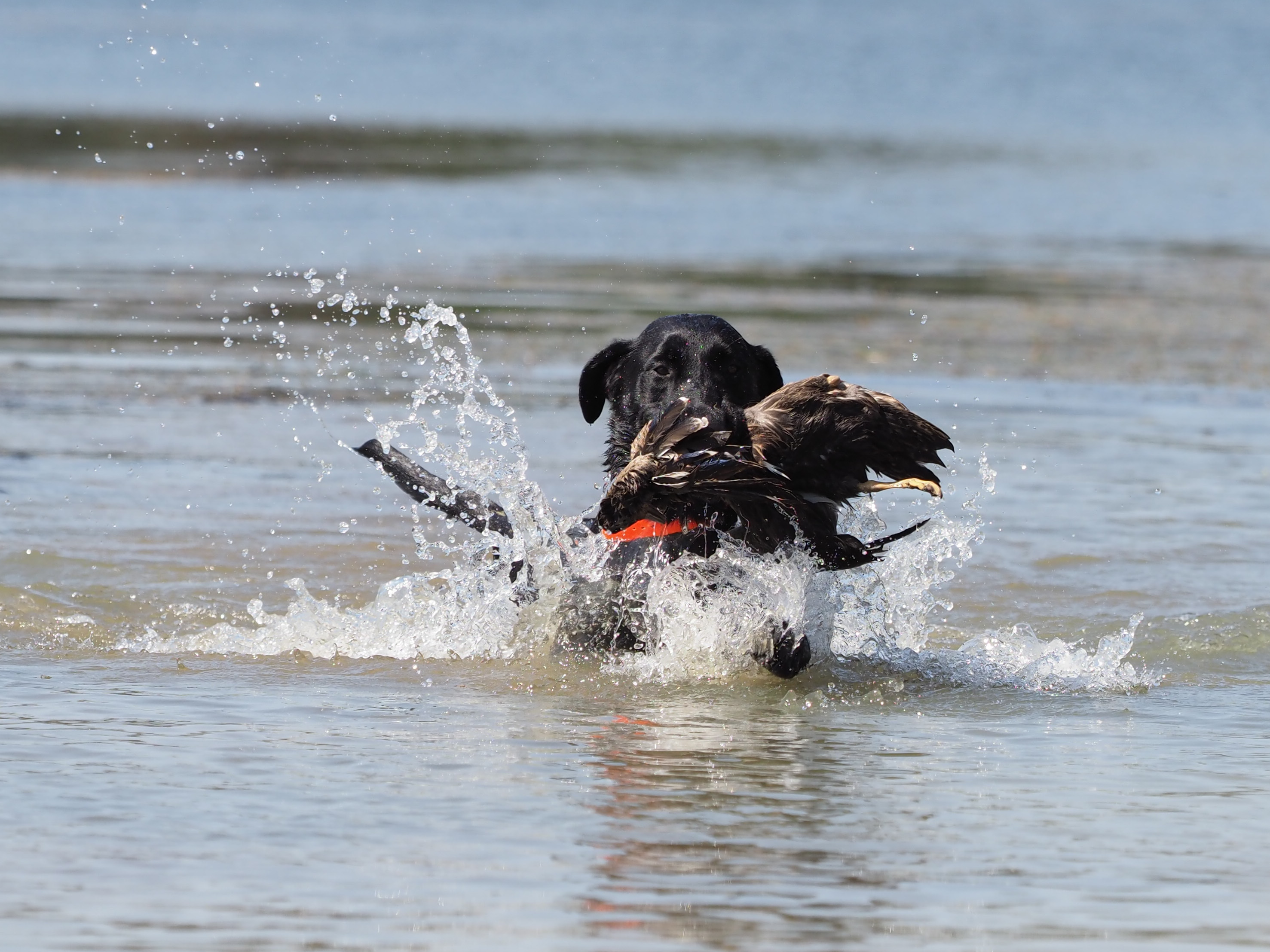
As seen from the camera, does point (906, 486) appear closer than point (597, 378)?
Yes

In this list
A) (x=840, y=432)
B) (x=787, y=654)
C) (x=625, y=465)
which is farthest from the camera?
(x=787, y=654)

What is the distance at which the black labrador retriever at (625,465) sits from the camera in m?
5.68

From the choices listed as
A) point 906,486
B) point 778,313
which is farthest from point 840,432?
point 778,313

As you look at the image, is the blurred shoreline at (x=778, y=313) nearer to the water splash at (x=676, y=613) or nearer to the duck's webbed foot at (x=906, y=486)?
the water splash at (x=676, y=613)

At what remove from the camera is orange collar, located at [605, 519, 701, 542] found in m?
5.66

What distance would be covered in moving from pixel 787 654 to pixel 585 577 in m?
0.75

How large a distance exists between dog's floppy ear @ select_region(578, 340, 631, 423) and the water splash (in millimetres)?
290

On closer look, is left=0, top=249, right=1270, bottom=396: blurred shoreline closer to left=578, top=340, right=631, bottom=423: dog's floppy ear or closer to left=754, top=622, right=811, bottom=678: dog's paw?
left=578, top=340, right=631, bottom=423: dog's floppy ear

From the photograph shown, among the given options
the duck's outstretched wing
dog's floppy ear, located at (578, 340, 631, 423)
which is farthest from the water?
the duck's outstretched wing

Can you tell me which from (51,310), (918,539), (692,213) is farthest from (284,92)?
(918,539)

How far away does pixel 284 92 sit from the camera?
1297 inches

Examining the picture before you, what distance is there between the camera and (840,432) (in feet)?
16.6

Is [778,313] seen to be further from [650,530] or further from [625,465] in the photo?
[625,465]

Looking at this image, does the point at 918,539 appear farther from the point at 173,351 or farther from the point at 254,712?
the point at 173,351
